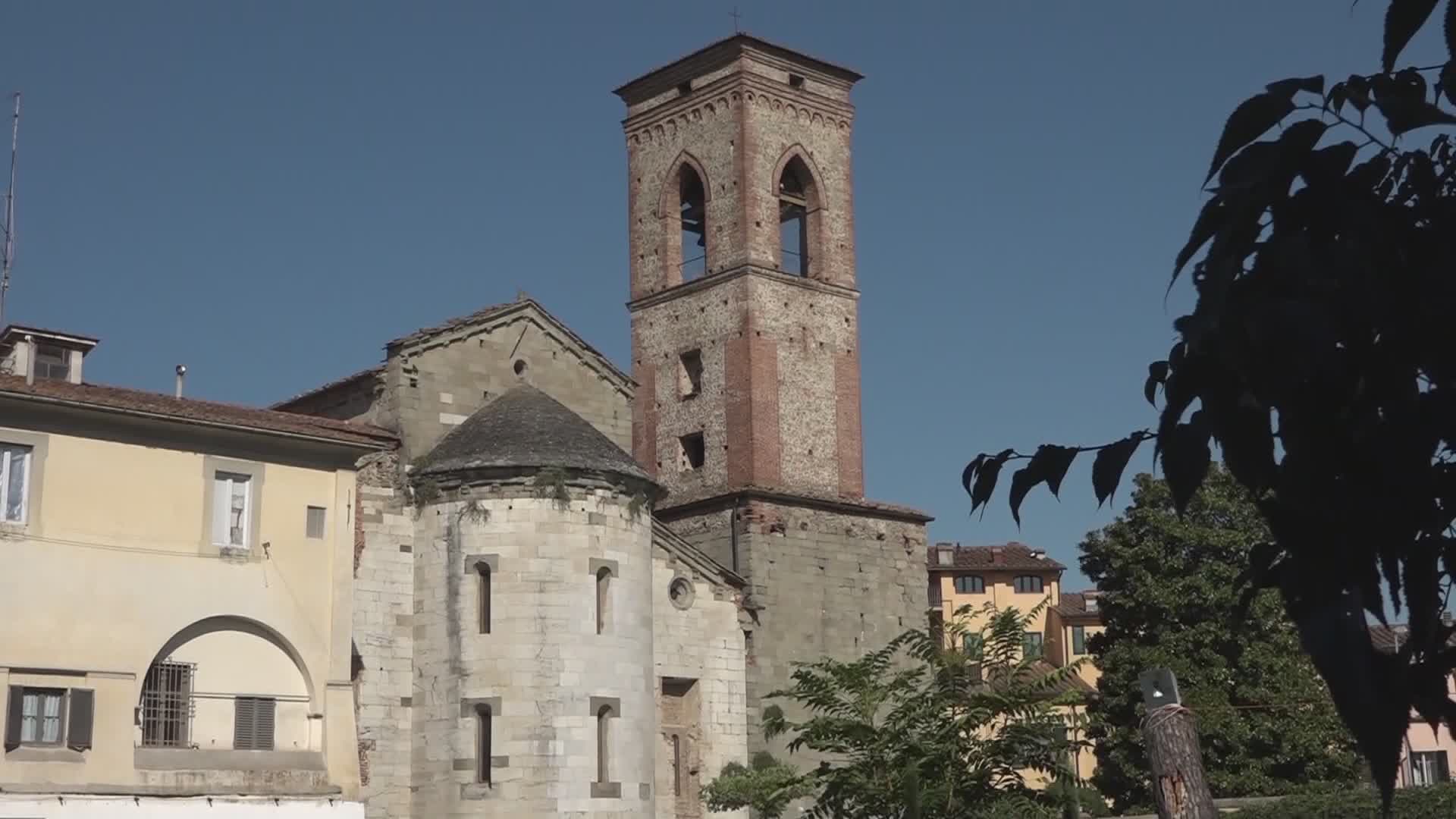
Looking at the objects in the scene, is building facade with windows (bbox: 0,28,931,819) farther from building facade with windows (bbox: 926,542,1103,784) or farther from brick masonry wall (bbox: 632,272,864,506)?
building facade with windows (bbox: 926,542,1103,784)

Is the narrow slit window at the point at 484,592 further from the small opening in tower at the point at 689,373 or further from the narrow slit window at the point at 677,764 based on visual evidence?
the small opening in tower at the point at 689,373

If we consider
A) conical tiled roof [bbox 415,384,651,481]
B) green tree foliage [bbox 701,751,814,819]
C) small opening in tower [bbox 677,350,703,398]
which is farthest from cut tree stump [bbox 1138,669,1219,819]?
small opening in tower [bbox 677,350,703,398]

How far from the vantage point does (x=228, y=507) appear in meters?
22.2

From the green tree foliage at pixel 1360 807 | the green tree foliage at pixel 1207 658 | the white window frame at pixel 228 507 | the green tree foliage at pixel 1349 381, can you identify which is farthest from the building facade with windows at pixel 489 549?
the green tree foliage at pixel 1349 381

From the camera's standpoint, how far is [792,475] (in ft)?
106

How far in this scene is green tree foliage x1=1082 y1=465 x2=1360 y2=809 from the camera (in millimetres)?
32562

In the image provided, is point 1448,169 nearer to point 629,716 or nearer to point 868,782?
point 868,782

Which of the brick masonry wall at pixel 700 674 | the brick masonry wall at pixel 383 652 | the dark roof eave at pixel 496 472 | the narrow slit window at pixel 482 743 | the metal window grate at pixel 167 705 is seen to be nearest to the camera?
the metal window grate at pixel 167 705

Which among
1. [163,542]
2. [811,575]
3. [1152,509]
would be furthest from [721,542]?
[163,542]

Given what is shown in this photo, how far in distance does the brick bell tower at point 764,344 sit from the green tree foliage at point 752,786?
219cm

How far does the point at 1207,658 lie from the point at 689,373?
1045 centimetres

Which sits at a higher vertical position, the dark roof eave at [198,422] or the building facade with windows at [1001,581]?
the building facade with windows at [1001,581]

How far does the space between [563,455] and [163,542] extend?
18.2 ft

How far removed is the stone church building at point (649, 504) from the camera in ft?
79.7
